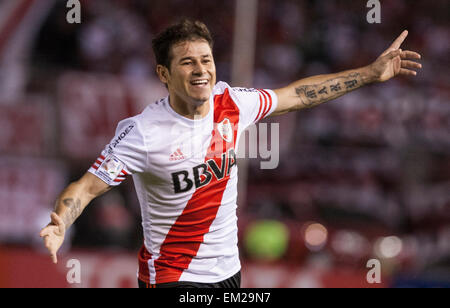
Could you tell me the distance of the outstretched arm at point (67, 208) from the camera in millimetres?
4543

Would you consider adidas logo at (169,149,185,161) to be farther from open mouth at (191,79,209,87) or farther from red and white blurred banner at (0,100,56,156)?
red and white blurred banner at (0,100,56,156)

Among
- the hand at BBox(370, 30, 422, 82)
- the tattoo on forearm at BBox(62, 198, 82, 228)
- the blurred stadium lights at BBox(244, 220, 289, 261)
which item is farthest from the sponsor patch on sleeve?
the blurred stadium lights at BBox(244, 220, 289, 261)

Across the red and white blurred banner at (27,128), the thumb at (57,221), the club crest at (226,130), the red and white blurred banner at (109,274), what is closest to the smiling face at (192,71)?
the club crest at (226,130)

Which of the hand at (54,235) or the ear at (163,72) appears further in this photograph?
the ear at (163,72)

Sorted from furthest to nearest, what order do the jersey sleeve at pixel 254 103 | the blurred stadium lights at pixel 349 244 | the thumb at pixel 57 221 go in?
the blurred stadium lights at pixel 349 244 → the jersey sleeve at pixel 254 103 → the thumb at pixel 57 221

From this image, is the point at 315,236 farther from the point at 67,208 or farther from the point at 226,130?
the point at 67,208

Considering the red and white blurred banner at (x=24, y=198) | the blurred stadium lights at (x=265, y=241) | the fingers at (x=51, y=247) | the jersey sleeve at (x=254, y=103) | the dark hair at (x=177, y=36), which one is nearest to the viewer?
the fingers at (x=51, y=247)

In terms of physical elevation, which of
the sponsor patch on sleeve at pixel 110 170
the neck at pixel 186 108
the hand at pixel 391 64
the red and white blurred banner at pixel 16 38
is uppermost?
the red and white blurred banner at pixel 16 38

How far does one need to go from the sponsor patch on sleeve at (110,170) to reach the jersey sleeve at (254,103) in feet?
3.64

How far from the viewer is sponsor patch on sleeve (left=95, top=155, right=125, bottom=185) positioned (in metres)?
5.01

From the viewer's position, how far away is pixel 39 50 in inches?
594

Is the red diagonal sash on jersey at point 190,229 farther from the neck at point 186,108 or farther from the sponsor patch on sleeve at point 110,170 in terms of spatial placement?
the sponsor patch on sleeve at point 110,170

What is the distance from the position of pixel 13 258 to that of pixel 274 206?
564 cm
